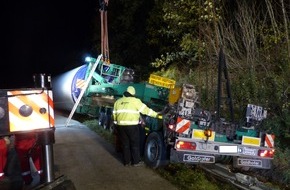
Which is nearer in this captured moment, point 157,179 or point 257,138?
point 157,179

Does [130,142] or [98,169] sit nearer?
[98,169]

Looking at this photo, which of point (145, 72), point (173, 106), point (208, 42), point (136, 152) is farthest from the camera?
point (145, 72)

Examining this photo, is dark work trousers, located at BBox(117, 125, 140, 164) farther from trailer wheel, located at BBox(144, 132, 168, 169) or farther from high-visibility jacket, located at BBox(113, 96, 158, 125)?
trailer wheel, located at BBox(144, 132, 168, 169)

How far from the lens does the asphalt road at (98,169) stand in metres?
6.63

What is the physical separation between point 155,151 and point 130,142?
1.69 ft

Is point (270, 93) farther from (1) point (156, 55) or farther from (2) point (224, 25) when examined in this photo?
(1) point (156, 55)

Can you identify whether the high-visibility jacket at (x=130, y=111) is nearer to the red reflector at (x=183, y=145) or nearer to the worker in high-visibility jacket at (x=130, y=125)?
the worker in high-visibility jacket at (x=130, y=125)

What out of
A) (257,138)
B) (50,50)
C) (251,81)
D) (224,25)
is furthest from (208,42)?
(50,50)

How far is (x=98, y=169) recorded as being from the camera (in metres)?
7.72

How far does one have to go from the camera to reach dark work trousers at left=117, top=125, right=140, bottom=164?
318 inches


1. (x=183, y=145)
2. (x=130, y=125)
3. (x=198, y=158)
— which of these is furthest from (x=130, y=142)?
(x=198, y=158)

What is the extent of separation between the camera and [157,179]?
6949 millimetres

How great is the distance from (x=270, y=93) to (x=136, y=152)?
3.55 m

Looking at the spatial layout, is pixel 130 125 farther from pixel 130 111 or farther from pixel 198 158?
pixel 198 158
